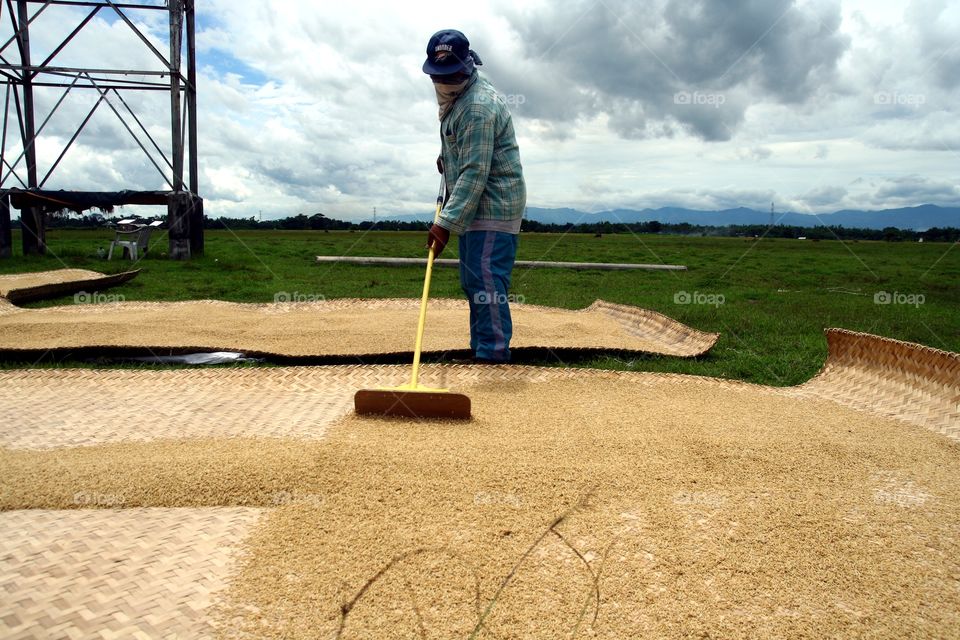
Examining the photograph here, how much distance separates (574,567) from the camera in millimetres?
1722

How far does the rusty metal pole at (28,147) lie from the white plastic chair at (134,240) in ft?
3.83

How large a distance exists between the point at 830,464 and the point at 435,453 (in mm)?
1375

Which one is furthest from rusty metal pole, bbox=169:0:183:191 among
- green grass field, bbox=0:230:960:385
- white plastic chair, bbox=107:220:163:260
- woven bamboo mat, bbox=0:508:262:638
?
woven bamboo mat, bbox=0:508:262:638

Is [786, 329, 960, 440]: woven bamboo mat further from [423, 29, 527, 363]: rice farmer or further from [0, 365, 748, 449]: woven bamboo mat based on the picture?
[423, 29, 527, 363]: rice farmer

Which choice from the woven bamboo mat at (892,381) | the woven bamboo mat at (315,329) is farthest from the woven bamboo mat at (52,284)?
the woven bamboo mat at (892,381)

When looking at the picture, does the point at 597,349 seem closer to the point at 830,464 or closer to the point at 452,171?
the point at 452,171

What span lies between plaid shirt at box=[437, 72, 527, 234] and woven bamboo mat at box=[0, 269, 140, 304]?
4389mm

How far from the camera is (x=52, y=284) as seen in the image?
6672mm

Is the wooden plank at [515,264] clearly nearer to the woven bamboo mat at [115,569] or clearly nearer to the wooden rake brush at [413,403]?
the wooden rake brush at [413,403]

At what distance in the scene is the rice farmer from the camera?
3830 mm

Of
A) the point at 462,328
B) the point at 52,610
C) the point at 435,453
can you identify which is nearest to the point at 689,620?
the point at 435,453

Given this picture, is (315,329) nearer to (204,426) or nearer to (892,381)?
(204,426)

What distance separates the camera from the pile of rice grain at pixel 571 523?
1554 millimetres

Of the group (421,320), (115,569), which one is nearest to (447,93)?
(421,320)
